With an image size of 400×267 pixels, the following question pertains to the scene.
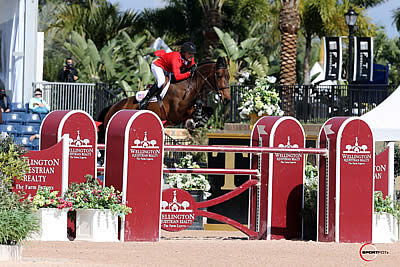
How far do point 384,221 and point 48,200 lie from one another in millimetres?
4061

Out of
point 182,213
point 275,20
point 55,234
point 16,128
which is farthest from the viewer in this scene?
point 275,20

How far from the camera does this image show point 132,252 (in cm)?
784

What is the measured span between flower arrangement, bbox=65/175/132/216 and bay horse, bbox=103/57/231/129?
486cm

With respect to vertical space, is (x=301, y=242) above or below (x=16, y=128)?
below

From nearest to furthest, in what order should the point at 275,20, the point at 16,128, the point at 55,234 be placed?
the point at 55,234 → the point at 16,128 → the point at 275,20

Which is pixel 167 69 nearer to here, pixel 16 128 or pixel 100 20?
pixel 16 128

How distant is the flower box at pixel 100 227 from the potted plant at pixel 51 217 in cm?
21

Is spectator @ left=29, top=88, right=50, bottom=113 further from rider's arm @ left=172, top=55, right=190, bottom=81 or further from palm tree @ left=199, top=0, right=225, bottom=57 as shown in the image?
palm tree @ left=199, top=0, right=225, bottom=57

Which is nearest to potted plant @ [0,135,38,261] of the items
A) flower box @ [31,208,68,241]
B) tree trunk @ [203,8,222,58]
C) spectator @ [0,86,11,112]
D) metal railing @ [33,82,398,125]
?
flower box @ [31,208,68,241]

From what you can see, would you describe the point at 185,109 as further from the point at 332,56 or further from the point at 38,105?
the point at 332,56

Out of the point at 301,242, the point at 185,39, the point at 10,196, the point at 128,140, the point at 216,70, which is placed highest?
the point at 185,39

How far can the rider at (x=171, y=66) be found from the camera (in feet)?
44.4

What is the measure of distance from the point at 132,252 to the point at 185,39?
32.4m

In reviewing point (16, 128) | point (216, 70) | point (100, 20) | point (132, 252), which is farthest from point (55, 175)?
point (100, 20)
